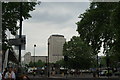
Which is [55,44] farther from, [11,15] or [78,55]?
[11,15]

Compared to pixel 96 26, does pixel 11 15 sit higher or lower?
lower

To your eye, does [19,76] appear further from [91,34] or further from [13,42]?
[91,34]

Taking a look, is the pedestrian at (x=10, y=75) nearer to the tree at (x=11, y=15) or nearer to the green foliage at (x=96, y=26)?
the tree at (x=11, y=15)

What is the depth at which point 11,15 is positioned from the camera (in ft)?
96.6

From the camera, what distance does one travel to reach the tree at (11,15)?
28998mm

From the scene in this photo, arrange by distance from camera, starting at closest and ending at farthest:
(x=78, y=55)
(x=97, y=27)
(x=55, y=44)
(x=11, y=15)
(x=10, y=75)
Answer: (x=10, y=75) < (x=11, y=15) < (x=97, y=27) < (x=78, y=55) < (x=55, y=44)

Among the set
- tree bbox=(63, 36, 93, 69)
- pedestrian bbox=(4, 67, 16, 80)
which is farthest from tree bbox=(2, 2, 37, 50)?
tree bbox=(63, 36, 93, 69)

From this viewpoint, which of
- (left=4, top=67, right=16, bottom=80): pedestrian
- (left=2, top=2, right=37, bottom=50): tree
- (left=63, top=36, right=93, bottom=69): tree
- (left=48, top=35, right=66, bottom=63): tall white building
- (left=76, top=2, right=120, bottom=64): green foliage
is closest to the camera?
(left=4, top=67, right=16, bottom=80): pedestrian

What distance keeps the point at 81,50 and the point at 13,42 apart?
94.0m

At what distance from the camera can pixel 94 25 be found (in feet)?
160

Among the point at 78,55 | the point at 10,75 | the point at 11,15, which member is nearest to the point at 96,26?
the point at 11,15

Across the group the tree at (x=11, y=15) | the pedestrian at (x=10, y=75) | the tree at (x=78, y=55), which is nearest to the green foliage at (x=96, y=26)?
the tree at (x=11, y=15)

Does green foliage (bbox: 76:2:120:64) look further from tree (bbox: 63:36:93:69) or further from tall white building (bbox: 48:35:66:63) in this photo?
tall white building (bbox: 48:35:66:63)

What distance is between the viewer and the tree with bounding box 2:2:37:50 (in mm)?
28998
